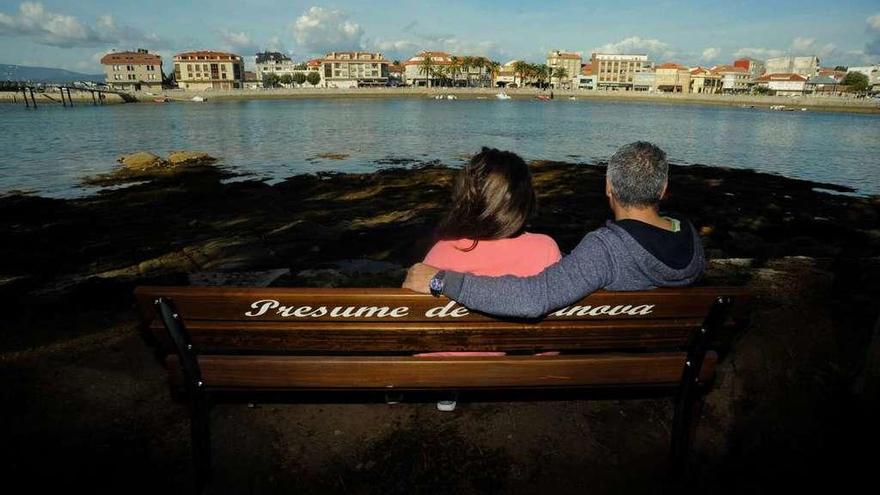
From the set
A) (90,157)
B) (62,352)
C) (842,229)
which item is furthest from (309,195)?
(90,157)

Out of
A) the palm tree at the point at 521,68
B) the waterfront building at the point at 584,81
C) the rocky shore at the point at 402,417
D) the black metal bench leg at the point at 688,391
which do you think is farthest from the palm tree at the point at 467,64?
the black metal bench leg at the point at 688,391

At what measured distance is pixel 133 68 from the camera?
161m

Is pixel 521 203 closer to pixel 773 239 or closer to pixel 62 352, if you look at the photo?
pixel 62 352

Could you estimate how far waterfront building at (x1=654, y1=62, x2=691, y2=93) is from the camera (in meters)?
178

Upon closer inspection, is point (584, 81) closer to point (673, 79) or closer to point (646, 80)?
point (646, 80)

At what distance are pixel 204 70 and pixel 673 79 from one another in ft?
555

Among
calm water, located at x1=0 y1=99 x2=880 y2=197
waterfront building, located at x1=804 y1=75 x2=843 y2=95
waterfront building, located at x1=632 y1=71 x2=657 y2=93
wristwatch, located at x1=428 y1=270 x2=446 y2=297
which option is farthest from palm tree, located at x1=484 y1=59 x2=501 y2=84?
wristwatch, located at x1=428 y1=270 x2=446 y2=297

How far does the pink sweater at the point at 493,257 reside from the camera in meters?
2.75

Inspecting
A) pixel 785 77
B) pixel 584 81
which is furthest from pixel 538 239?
pixel 584 81

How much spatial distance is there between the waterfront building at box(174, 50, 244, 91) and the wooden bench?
606ft

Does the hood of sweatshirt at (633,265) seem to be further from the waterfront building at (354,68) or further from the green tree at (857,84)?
the green tree at (857,84)

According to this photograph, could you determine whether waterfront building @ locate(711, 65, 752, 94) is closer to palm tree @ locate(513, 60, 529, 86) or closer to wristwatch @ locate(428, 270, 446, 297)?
palm tree @ locate(513, 60, 529, 86)

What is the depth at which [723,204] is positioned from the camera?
14.8m

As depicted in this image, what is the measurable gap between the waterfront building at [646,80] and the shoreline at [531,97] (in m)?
40.6
